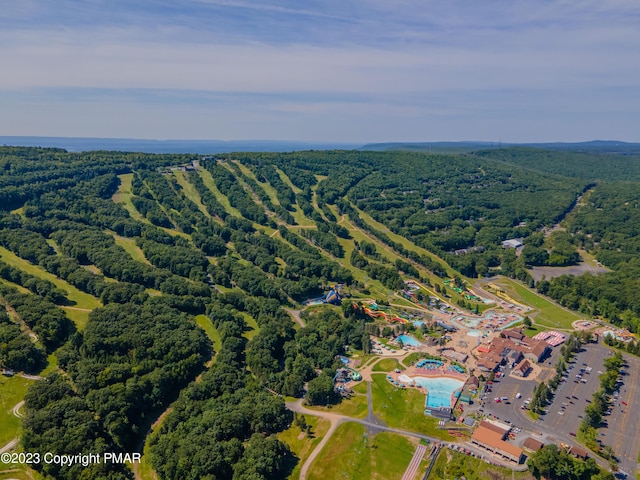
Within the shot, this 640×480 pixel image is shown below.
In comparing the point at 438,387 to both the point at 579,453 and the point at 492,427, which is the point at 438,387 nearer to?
the point at 492,427

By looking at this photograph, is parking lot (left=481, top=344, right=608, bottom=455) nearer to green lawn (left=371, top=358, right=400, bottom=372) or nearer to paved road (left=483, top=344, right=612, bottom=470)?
paved road (left=483, top=344, right=612, bottom=470)

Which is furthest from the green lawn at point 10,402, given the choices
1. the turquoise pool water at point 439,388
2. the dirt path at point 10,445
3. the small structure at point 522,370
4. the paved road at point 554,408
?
the small structure at point 522,370

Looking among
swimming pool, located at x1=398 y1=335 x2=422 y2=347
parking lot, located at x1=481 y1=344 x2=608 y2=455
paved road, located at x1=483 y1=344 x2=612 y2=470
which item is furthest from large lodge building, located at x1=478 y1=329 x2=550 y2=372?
swimming pool, located at x1=398 y1=335 x2=422 y2=347

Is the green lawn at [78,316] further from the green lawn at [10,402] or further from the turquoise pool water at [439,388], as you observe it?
the turquoise pool water at [439,388]

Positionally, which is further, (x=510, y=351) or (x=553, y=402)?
(x=510, y=351)

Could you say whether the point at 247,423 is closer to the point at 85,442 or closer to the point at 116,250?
the point at 85,442

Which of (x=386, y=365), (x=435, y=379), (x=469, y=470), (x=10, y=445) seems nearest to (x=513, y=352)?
(x=435, y=379)
